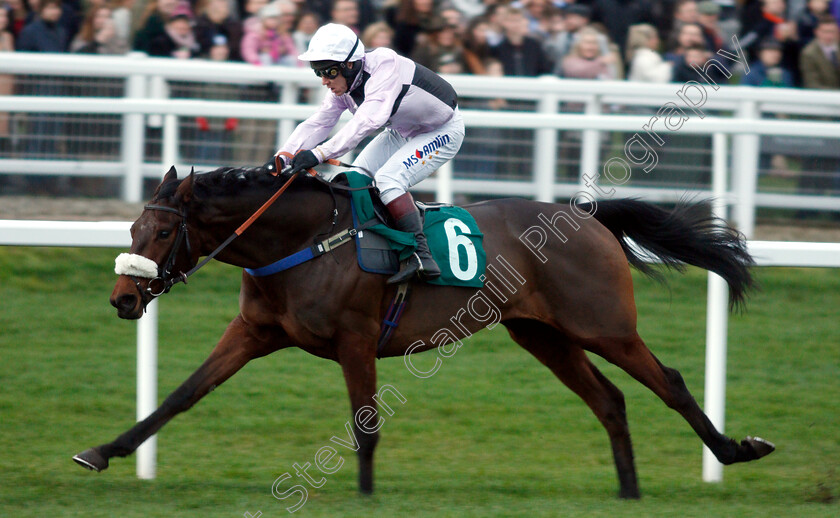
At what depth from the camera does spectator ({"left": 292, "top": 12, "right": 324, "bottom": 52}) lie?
319 inches

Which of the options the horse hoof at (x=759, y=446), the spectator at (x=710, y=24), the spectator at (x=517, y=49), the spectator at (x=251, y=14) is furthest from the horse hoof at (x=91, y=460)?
the spectator at (x=710, y=24)

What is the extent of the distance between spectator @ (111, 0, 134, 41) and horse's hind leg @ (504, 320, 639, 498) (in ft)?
14.8

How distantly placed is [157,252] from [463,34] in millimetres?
Result: 4753

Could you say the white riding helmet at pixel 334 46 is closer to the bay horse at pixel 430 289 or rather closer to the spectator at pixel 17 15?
the bay horse at pixel 430 289

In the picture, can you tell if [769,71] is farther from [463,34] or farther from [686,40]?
[463,34]

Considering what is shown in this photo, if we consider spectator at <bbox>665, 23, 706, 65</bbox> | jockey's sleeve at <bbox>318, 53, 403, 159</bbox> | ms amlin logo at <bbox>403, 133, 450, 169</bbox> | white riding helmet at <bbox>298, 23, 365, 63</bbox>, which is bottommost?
ms amlin logo at <bbox>403, 133, 450, 169</bbox>

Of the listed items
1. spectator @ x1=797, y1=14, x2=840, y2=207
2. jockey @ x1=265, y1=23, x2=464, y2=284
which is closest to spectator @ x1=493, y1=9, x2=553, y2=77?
spectator @ x1=797, y1=14, x2=840, y2=207

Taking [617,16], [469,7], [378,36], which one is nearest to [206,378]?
[378,36]

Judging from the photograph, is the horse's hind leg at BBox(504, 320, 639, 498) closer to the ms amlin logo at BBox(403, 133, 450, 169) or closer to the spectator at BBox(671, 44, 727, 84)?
the ms amlin logo at BBox(403, 133, 450, 169)

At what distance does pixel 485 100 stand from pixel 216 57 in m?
1.98

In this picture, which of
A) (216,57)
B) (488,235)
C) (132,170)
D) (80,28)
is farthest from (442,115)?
(80,28)

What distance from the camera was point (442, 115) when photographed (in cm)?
443

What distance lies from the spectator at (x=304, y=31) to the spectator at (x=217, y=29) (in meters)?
0.42

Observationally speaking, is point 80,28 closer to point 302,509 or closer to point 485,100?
point 485,100
